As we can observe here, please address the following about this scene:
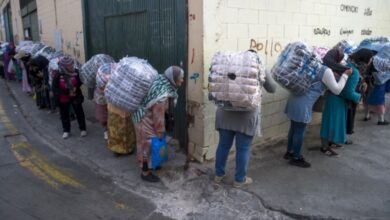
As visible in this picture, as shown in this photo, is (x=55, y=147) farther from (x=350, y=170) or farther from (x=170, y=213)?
(x=350, y=170)

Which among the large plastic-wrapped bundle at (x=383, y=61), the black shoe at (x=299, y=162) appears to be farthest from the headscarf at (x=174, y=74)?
the large plastic-wrapped bundle at (x=383, y=61)

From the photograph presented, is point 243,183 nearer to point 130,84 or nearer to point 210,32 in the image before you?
point 130,84

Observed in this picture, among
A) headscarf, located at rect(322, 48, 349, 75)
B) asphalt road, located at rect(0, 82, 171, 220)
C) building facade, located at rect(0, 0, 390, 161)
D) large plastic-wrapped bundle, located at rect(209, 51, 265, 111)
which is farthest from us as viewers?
headscarf, located at rect(322, 48, 349, 75)

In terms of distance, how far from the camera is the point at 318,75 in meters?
4.30

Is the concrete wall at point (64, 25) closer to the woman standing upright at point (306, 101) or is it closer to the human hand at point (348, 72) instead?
the woman standing upright at point (306, 101)

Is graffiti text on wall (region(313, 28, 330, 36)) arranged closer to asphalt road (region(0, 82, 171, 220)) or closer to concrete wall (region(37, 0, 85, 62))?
asphalt road (region(0, 82, 171, 220))

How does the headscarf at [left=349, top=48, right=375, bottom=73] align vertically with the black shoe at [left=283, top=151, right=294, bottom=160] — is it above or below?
above

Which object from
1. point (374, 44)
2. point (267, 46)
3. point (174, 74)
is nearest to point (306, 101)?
point (267, 46)

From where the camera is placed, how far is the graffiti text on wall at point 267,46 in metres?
4.89

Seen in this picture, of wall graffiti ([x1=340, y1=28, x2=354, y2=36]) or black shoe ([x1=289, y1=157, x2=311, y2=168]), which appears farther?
wall graffiti ([x1=340, y1=28, x2=354, y2=36])

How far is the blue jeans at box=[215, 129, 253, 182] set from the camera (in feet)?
12.8

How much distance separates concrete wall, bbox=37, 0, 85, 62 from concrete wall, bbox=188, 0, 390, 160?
5.35 metres

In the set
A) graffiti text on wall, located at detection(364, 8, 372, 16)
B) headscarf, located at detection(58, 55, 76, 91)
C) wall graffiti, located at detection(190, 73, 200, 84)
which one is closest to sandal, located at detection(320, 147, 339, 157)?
wall graffiti, located at detection(190, 73, 200, 84)

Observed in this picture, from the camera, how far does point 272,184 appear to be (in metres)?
4.14
